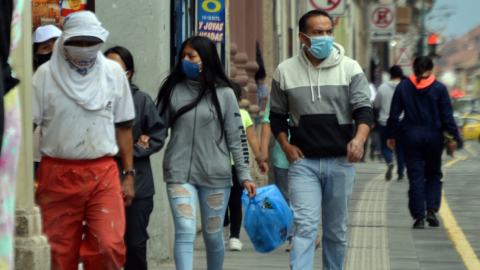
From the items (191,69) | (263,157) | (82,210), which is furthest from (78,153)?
(263,157)

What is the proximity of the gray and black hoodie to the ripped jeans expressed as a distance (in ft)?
2.15

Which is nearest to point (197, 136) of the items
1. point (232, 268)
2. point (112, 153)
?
point (112, 153)

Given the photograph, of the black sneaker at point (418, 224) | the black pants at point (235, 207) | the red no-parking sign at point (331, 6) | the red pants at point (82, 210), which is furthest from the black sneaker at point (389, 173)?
the red pants at point (82, 210)

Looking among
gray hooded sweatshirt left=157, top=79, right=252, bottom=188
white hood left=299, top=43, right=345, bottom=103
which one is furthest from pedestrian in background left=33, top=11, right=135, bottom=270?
white hood left=299, top=43, right=345, bottom=103

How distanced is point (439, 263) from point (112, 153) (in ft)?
12.3

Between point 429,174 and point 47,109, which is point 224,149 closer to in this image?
point 47,109

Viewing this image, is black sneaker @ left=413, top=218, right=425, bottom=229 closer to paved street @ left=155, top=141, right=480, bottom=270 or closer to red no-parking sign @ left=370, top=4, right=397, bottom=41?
paved street @ left=155, top=141, right=480, bottom=270

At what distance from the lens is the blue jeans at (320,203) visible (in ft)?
17.4

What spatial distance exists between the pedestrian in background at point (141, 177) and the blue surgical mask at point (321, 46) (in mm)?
1093

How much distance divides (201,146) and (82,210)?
4.05 ft

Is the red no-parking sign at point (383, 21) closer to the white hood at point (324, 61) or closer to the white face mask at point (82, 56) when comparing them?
the white hood at point (324, 61)

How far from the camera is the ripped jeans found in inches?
208

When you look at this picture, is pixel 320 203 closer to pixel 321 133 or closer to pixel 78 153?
pixel 321 133

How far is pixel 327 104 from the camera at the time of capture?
5.30 m
